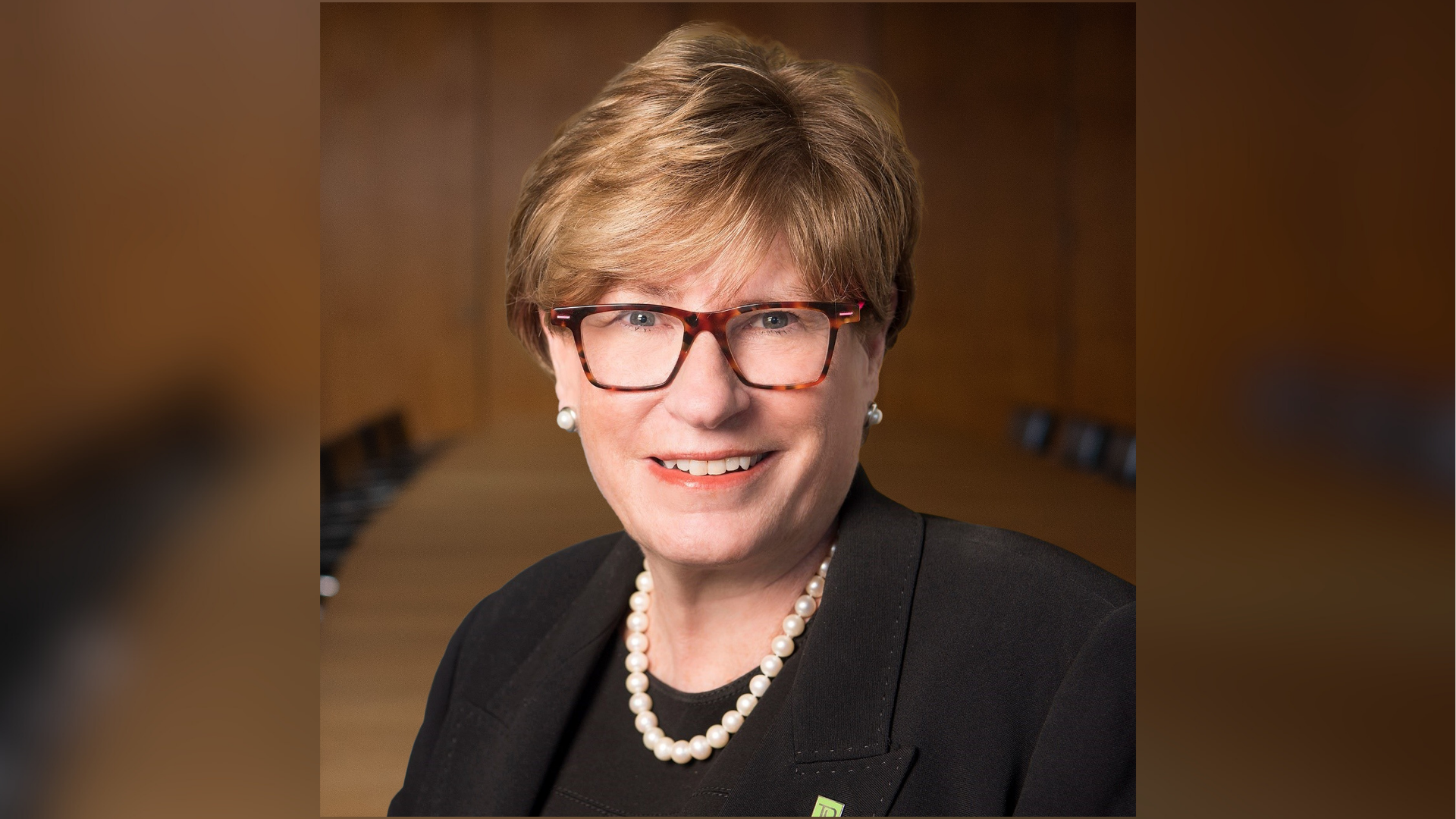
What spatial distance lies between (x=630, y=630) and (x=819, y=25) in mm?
1028

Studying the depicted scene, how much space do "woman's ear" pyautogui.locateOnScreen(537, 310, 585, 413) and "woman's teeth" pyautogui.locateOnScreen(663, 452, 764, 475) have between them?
21 cm

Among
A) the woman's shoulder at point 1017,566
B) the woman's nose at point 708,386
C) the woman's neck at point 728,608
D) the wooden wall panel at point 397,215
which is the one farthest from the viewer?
the wooden wall panel at point 397,215

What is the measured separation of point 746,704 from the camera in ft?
5.29

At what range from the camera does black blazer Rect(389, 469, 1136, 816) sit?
1459 millimetres

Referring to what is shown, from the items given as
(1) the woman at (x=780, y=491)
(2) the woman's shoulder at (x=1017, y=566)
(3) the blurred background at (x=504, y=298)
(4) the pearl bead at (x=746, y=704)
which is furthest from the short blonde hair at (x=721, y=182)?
(4) the pearl bead at (x=746, y=704)

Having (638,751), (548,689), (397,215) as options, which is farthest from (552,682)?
(397,215)

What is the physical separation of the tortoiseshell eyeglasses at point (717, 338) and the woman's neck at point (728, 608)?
1.02ft

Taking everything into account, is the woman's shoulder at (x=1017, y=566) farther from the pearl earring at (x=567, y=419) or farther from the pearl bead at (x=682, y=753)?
the pearl earring at (x=567, y=419)

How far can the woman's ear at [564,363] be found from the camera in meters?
1.56

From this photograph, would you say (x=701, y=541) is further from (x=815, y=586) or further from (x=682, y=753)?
(x=682, y=753)

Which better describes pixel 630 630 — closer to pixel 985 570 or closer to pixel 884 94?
pixel 985 570

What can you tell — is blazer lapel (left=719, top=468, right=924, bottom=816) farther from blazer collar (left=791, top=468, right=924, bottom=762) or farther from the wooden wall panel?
the wooden wall panel
